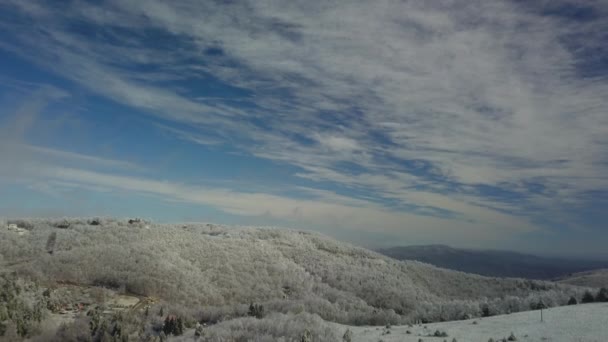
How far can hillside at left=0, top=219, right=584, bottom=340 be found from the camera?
23141 millimetres

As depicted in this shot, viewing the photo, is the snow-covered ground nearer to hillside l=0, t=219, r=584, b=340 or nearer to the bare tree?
hillside l=0, t=219, r=584, b=340

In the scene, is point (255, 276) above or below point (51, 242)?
below

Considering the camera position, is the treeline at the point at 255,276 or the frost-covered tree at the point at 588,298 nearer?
the frost-covered tree at the point at 588,298

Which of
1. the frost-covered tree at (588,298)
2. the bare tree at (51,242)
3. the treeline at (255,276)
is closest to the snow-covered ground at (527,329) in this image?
the frost-covered tree at (588,298)

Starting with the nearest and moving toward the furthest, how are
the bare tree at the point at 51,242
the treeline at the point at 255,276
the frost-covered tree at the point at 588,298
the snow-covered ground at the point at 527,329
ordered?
the snow-covered ground at the point at 527,329
the frost-covered tree at the point at 588,298
the treeline at the point at 255,276
the bare tree at the point at 51,242

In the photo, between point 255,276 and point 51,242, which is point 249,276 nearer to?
point 255,276

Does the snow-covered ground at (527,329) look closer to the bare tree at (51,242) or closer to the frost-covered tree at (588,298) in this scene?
the frost-covered tree at (588,298)

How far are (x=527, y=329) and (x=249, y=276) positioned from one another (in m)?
26.8

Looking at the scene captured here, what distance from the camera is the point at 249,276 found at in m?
38.3

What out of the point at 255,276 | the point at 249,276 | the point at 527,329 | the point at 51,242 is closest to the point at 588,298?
the point at 527,329

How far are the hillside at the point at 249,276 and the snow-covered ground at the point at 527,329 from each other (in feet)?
11.3

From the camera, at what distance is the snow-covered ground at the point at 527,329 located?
1387 cm

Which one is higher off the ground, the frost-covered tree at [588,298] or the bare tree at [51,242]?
the frost-covered tree at [588,298]

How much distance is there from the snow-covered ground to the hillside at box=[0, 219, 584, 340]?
3454mm
